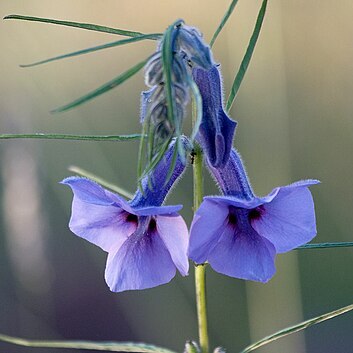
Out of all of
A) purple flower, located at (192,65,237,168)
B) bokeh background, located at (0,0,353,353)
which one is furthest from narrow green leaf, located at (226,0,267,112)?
bokeh background, located at (0,0,353,353)

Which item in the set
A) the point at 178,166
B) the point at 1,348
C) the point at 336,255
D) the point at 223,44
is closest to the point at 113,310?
the point at 1,348

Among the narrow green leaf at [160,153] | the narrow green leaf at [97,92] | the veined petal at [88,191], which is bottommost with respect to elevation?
the veined petal at [88,191]

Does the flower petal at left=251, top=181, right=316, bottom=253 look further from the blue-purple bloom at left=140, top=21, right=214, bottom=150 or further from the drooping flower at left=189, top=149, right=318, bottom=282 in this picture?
the blue-purple bloom at left=140, top=21, right=214, bottom=150

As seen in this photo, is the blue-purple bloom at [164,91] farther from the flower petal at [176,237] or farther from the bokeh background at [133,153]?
the bokeh background at [133,153]

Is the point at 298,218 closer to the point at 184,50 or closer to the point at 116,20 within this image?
the point at 184,50

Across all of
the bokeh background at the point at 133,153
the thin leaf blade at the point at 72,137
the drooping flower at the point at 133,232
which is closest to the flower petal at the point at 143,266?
the drooping flower at the point at 133,232

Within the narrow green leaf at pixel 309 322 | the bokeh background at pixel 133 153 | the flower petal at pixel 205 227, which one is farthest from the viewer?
the bokeh background at pixel 133 153
